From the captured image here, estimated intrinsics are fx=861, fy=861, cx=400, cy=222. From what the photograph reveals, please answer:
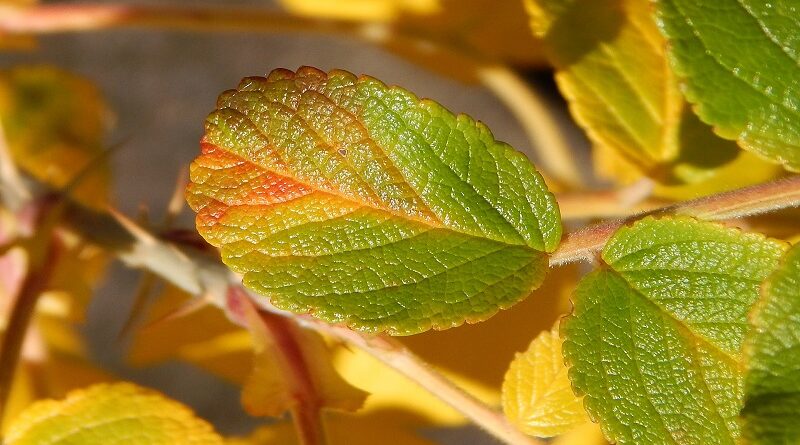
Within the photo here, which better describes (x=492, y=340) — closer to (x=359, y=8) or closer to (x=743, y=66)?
(x=743, y=66)

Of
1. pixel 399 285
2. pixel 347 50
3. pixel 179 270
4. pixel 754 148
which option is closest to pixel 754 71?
pixel 754 148

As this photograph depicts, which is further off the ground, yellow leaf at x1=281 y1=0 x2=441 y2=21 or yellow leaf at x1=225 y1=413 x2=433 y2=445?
yellow leaf at x1=281 y1=0 x2=441 y2=21

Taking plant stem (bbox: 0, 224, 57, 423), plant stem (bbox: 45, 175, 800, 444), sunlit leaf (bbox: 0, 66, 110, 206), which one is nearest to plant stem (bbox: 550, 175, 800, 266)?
plant stem (bbox: 45, 175, 800, 444)

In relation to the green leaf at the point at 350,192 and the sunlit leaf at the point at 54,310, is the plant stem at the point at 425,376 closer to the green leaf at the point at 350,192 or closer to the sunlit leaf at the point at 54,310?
the green leaf at the point at 350,192

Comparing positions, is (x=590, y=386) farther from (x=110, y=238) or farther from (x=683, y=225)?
(x=110, y=238)

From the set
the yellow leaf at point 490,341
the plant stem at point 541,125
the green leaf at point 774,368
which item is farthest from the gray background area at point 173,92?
the green leaf at point 774,368

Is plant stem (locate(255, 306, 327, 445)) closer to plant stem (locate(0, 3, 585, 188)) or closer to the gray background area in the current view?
plant stem (locate(0, 3, 585, 188))
